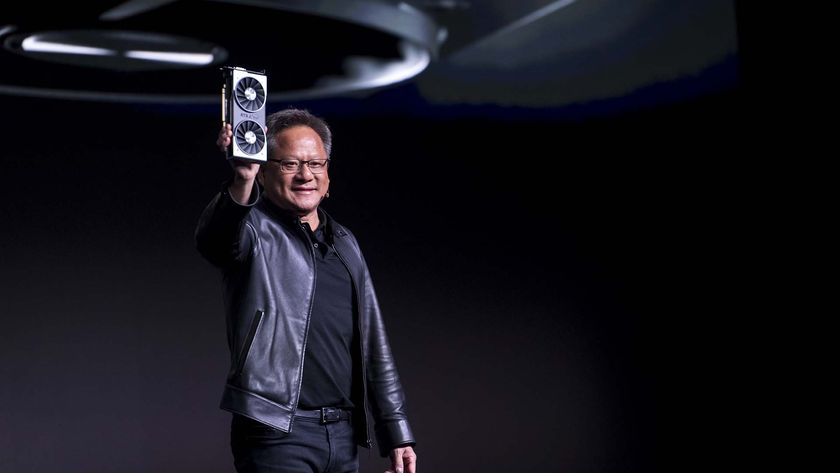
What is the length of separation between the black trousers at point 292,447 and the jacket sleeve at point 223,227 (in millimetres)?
338

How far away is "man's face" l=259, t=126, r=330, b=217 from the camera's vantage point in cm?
215

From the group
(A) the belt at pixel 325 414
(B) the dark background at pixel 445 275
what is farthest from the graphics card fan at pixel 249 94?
(B) the dark background at pixel 445 275

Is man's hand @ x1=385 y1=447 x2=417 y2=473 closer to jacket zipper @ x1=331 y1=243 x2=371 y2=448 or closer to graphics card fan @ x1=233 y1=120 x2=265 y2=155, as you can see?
jacket zipper @ x1=331 y1=243 x2=371 y2=448

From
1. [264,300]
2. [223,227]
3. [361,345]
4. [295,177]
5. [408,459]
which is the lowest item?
[408,459]

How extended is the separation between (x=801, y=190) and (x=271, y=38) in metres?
1.99

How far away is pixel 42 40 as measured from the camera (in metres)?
3.83

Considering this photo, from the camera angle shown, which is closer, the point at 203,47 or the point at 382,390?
the point at 382,390

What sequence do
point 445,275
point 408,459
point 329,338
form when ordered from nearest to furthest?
point 329,338 < point 408,459 < point 445,275

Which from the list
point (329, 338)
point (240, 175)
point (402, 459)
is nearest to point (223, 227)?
point (240, 175)

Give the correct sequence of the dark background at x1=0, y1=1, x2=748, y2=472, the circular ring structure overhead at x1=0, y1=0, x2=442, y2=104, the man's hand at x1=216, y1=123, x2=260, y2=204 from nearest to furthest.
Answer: the man's hand at x1=216, y1=123, x2=260, y2=204 < the circular ring structure overhead at x1=0, y1=0, x2=442, y2=104 < the dark background at x1=0, y1=1, x2=748, y2=472

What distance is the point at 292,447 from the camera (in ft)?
6.57

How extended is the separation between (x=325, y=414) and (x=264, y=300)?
0.86 feet

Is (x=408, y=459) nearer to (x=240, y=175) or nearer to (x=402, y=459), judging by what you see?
(x=402, y=459)

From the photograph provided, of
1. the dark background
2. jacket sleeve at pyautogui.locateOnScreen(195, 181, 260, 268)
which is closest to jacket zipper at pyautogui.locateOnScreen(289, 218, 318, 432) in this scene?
jacket sleeve at pyautogui.locateOnScreen(195, 181, 260, 268)
